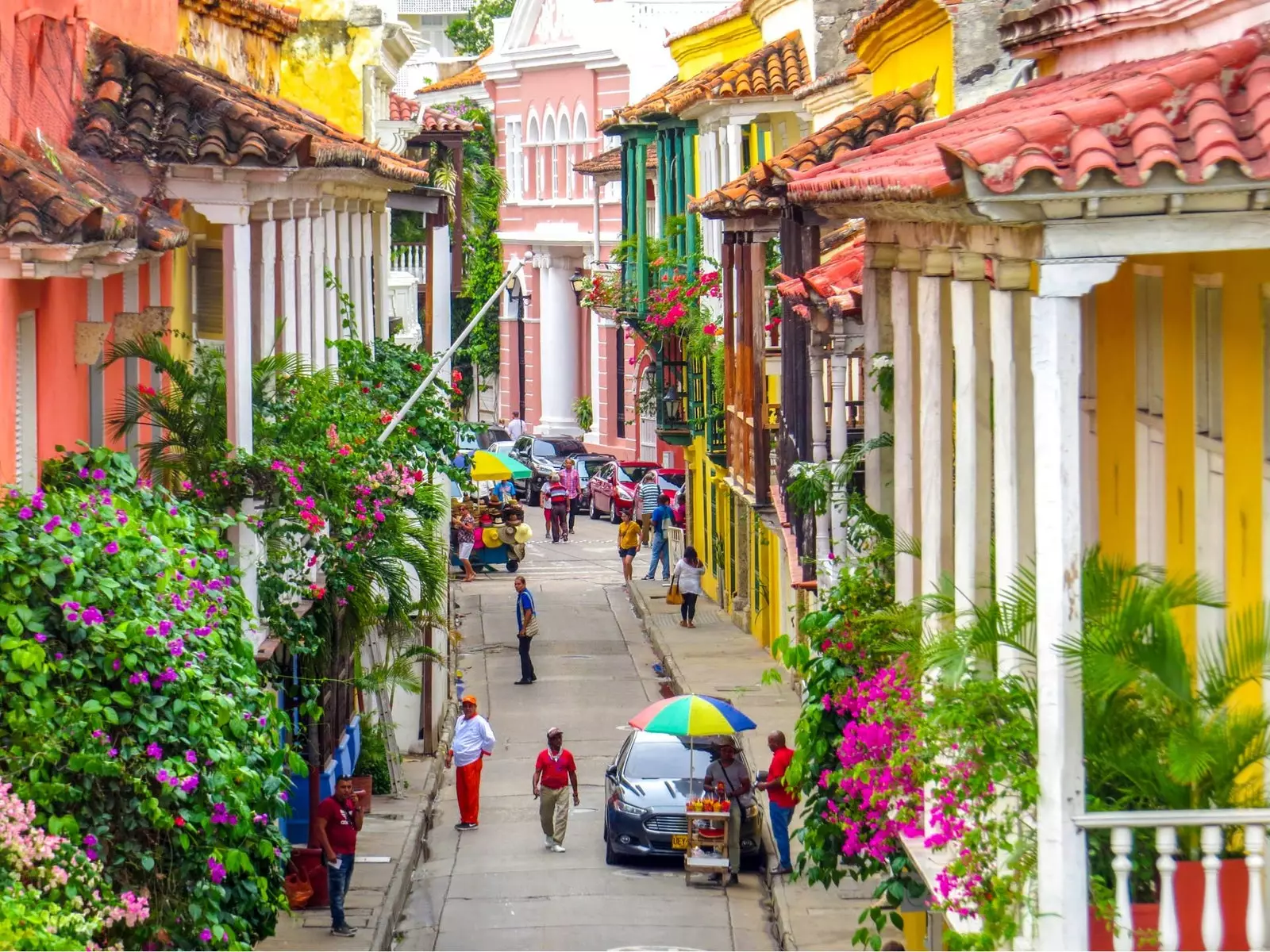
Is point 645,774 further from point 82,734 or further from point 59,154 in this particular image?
point 82,734

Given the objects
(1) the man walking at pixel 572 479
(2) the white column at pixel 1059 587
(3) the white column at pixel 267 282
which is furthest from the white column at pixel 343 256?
(1) the man walking at pixel 572 479

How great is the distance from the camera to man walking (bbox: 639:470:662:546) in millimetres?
41500

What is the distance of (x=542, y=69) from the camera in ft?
179

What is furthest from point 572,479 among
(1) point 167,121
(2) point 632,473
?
(1) point 167,121

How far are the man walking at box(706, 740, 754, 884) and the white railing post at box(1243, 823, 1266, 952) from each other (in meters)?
11.2

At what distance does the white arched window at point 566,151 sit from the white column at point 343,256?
3283cm

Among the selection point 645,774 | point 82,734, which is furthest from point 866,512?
point 645,774

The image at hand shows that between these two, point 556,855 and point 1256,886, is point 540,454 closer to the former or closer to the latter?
point 556,855

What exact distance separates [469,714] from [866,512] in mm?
9034

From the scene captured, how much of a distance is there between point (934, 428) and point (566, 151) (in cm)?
4429

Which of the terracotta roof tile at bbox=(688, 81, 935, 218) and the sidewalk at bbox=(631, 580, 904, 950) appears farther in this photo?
the terracotta roof tile at bbox=(688, 81, 935, 218)

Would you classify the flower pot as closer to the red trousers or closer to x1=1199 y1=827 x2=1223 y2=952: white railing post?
the red trousers

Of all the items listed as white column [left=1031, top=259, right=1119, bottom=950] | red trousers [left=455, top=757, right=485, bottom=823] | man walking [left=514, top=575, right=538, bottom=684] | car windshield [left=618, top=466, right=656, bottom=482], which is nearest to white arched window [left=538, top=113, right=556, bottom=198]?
car windshield [left=618, top=466, right=656, bottom=482]

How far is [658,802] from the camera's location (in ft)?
64.3
